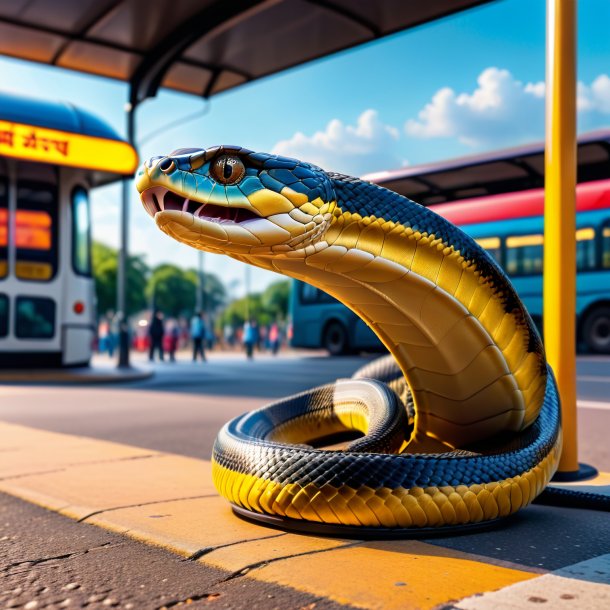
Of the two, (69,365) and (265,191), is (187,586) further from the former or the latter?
(69,365)

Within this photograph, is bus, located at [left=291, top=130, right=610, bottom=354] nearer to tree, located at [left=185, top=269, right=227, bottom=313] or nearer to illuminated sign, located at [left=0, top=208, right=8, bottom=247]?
illuminated sign, located at [left=0, top=208, right=8, bottom=247]

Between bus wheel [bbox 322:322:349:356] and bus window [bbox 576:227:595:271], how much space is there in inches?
269

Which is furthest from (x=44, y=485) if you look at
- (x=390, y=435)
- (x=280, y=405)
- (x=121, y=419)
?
(x=121, y=419)

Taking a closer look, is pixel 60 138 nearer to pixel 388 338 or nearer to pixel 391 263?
pixel 388 338

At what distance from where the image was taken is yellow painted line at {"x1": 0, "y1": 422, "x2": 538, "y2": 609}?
2.11 meters

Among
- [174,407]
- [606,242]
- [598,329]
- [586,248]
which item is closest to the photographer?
[174,407]

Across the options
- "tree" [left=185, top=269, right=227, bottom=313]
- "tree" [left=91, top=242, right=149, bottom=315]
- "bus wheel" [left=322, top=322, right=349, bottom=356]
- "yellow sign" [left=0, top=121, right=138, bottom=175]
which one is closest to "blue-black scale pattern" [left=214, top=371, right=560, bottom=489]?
"yellow sign" [left=0, top=121, right=138, bottom=175]

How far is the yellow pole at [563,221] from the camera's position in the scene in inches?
149

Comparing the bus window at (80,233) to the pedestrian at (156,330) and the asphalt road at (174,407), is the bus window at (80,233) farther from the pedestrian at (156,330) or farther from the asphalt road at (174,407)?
the pedestrian at (156,330)

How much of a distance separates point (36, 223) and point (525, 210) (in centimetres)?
1007

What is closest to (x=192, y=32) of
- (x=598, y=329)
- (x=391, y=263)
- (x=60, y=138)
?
(x=60, y=138)

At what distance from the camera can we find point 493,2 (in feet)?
38.5

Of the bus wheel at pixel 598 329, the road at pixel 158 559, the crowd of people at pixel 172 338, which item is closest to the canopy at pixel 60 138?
the crowd of people at pixel 172 338

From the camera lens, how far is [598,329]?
1568cm
